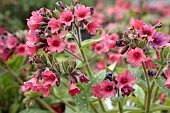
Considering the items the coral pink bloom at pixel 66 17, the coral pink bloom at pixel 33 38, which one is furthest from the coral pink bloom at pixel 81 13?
the coral pink bloom at pixel 33 38

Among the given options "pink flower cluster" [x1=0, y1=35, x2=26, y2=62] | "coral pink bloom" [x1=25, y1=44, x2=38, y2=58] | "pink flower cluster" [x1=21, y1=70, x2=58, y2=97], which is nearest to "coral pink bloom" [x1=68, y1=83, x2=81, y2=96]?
"pink flower cluster" [x1=21, y1=70, x2=58, y2=97]

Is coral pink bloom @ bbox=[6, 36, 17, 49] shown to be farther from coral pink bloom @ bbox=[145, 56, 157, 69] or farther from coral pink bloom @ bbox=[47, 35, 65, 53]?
coral pink bloom @ bbox=[145, 56, 157, 69]

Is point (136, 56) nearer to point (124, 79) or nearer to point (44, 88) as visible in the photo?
point (124, 79)

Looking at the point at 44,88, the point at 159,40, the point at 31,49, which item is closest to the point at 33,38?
the point at 31,49

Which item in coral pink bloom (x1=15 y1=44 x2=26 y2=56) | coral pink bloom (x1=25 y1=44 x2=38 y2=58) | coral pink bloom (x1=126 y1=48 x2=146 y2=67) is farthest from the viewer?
coral pink bloom (x1=15 y1=44 x2=26 y2=56)

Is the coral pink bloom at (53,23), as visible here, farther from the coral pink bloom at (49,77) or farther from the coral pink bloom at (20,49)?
the coral pink bloom at (20,49)

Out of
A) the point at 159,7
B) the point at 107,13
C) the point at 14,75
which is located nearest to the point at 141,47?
the point at 14,75
